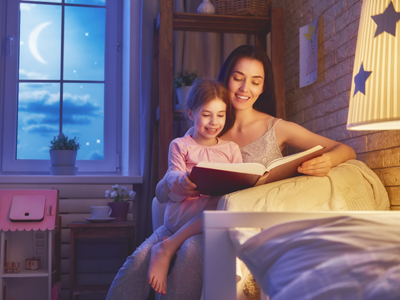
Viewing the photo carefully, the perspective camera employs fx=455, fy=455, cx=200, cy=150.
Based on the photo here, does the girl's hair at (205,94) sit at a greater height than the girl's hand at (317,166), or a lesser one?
greater

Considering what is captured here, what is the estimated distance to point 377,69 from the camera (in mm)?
997

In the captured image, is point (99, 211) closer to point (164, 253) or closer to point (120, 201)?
point (120, 201)

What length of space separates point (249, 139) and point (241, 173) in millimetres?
775

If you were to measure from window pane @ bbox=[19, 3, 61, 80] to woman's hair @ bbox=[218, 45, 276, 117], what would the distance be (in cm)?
155

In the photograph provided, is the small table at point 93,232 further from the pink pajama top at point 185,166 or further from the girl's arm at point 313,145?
the girl's arm at point 313,145

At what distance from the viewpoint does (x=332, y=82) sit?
2115 mm

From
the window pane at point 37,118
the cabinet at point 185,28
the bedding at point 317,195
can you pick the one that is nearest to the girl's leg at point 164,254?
the bedding at point 317,195

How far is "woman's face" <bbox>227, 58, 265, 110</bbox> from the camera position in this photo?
6.56 ft

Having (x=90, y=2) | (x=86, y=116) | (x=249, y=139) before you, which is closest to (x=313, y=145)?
(x=249, y=139)

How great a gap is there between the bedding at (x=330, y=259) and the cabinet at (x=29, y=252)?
1.94m

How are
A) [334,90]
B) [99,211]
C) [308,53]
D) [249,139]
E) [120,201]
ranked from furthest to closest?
[120,201]
[99,211]
[308,53]
[334,90]
[249,139]

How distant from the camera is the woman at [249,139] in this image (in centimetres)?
146

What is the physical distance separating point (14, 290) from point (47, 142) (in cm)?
103

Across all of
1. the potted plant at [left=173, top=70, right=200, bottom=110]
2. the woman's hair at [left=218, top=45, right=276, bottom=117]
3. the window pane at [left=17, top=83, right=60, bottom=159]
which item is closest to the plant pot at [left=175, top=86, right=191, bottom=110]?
the potted plant at [left=173, top=70, right=200, bottom=110]
